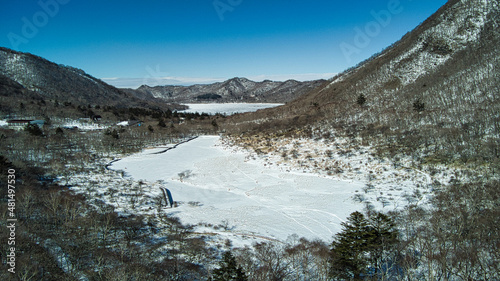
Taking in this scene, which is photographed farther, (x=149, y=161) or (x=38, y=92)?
(x=38, y=92)

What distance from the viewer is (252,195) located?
17.9 meters

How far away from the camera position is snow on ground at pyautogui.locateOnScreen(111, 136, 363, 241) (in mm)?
13562

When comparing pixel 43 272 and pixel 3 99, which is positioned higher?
pixel 3 99

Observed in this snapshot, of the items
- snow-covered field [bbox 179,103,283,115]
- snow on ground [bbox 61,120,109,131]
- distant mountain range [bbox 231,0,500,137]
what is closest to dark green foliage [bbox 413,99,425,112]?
distant mountain range [bbox 231,0,500,137]

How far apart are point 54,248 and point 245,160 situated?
59.8 ft

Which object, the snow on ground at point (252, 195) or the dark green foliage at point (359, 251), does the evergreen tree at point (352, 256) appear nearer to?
the dark green foliage at point (359, 251)

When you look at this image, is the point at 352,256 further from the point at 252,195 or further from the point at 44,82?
the point at 44,82

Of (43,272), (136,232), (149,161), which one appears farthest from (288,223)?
(149,161)

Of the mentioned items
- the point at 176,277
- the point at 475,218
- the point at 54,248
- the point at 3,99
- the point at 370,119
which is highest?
the point at 3,99

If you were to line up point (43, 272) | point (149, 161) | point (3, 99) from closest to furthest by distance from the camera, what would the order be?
point (43, 272)
point (149, 161)
point (3, 99)

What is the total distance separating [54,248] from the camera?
30.6 ft

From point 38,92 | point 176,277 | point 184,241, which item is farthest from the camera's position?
point 38,92

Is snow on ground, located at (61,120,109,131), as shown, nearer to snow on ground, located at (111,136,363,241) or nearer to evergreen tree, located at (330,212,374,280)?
snow on ground, located at (111,136,363,241)

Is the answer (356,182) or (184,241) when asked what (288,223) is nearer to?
(184,241)
